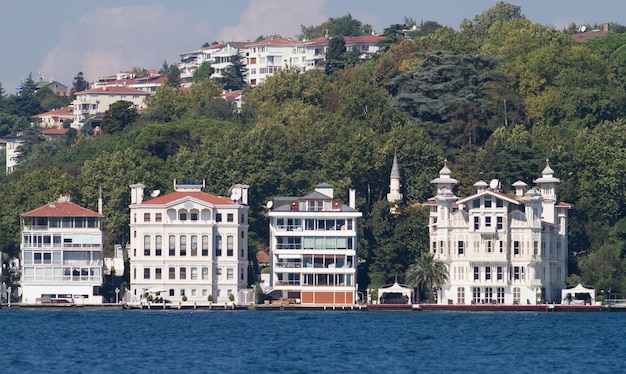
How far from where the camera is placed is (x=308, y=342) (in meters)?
89.9

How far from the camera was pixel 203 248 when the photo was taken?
381 feet

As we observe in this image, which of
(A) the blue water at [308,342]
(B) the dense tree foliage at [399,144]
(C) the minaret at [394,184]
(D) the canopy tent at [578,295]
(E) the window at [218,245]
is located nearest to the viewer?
(A) the blue water at [308,342]

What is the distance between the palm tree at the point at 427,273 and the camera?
4409 inches

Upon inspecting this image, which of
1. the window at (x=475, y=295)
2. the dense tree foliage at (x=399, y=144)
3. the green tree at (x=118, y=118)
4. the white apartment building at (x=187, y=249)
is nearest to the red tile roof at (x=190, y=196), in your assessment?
the white apartment building at (x=187, y=249)

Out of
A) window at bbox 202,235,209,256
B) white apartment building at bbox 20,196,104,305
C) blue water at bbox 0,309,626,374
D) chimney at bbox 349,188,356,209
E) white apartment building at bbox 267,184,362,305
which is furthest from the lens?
chimney at bbox 349,188,356,209

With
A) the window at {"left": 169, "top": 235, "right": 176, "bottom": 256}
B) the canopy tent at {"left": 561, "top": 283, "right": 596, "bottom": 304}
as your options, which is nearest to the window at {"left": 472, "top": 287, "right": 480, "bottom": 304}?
the canopy tent at {"left": 561, "top": 283, "right": 596, "bottom": 304}

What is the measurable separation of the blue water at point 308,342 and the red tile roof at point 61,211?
638 centimetres

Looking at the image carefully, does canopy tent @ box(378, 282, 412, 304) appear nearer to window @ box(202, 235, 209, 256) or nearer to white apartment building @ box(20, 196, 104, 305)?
window @ box(202, 235, 209, 256)

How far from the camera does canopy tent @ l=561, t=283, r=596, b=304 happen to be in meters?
113

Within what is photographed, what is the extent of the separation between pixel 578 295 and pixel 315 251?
667 inches

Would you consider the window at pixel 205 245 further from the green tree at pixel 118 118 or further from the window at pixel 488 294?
the green tree at pixel 118 118

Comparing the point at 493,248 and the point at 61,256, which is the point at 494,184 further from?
the point at 61,256

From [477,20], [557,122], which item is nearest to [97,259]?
[557,122]

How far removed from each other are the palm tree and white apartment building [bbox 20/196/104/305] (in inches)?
795
